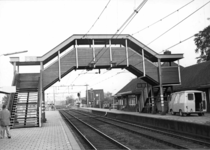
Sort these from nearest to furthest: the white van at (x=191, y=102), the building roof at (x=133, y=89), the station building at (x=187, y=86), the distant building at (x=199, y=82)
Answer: the white van at (x=191, y=102) < the distant building at (x=199, y=82) < the station building at (x=187, y=86) < the building roof at (x=133, y=89)

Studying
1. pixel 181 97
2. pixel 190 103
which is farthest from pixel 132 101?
pixel 190 103

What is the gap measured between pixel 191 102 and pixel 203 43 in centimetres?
2323

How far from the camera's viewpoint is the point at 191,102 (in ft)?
77.8

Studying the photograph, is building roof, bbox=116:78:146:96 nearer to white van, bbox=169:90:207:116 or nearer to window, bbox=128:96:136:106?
window, bbox=128:96:136:106

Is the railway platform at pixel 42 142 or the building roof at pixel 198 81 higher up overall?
the building roof at pixel 198 81

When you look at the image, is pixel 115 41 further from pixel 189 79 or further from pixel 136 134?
pixel 136 134

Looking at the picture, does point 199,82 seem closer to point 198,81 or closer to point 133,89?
point 198,81

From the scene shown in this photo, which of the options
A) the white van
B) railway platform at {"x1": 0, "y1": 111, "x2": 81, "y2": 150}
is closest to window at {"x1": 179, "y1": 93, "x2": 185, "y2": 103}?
the white van

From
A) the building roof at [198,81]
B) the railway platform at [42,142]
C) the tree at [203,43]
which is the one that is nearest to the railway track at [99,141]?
the railway platform at [42,142]

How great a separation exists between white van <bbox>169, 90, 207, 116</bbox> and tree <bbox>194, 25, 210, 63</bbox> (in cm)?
2009

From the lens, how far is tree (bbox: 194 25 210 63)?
4250 centimetres

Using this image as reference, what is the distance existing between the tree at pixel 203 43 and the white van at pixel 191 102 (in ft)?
65.9

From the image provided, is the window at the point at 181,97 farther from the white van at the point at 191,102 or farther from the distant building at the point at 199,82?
the distant building at the point at 199,82

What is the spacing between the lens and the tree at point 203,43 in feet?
139
